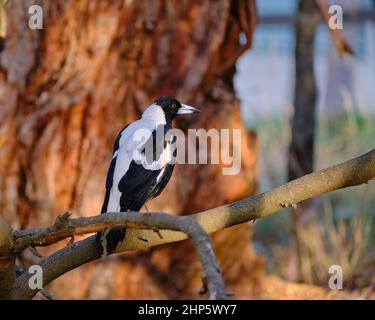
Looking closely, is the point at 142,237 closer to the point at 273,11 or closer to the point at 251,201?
the point at 251,201

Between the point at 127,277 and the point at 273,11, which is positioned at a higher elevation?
the point at 273,11

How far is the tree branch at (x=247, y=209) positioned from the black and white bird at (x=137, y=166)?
0.72 ft

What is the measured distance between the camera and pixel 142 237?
88.4 inches

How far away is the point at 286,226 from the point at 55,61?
248 centimetres

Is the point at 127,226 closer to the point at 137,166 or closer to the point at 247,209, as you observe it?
the point at 247,209

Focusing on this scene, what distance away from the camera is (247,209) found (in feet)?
7.11

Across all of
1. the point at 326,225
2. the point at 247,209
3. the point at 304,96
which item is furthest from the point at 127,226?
the point at 304,96

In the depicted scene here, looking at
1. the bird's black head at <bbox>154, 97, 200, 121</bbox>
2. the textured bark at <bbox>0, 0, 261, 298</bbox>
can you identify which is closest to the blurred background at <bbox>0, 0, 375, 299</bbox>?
the textured bark at <bbox>0, 0, 261, 298</bbox>

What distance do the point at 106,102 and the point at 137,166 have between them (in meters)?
1.28

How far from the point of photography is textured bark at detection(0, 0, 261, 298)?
141 inches

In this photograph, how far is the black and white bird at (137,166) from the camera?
248 centimetres

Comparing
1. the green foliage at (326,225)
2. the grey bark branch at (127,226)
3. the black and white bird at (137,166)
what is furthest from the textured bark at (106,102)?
the grey bark branch at (127,226)
